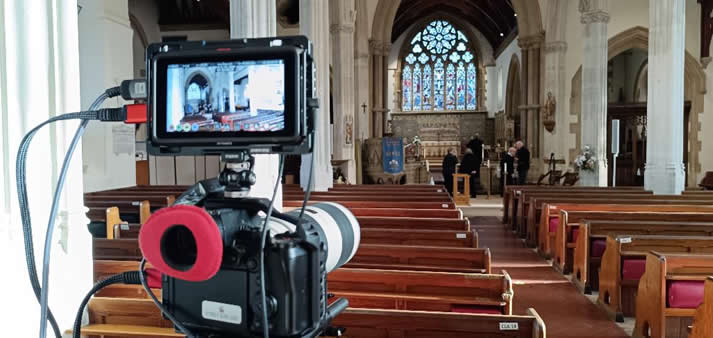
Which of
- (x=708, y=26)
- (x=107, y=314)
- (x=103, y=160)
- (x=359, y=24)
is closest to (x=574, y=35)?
(x=708, y=26)

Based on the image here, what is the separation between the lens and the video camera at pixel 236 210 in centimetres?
76

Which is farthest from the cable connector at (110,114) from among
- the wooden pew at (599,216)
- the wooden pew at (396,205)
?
the wooden pew at (599,216)

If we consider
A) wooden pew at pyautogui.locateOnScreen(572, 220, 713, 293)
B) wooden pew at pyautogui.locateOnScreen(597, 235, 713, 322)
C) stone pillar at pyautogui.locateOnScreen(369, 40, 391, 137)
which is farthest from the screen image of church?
stone pillar at pyautogui.locateOnScreen(369, 40, 391, 137)

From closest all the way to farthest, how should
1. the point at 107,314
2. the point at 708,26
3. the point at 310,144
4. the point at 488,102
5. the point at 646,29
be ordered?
the point at 310,144, the point at 107,314, the point at 708,26, the point at 646,29, the point at 488,102

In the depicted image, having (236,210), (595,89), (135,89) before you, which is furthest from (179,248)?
(595,89)

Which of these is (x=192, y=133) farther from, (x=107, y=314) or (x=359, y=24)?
(x=359, y=24)

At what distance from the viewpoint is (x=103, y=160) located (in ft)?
26.2

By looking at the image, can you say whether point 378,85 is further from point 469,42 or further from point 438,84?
point 469,42

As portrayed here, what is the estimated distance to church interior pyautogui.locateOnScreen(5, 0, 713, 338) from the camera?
0.83m

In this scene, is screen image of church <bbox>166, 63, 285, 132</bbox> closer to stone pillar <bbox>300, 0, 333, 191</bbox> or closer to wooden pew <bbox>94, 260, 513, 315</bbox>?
wooden pew <bbox>94, 260, 513, 315</bbox>

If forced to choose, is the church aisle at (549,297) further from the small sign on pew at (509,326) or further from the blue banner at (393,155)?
the blue banner at (393,155)

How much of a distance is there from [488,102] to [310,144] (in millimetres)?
23453

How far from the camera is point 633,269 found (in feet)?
12.2

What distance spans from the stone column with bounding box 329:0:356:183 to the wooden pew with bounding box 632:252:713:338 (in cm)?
757
